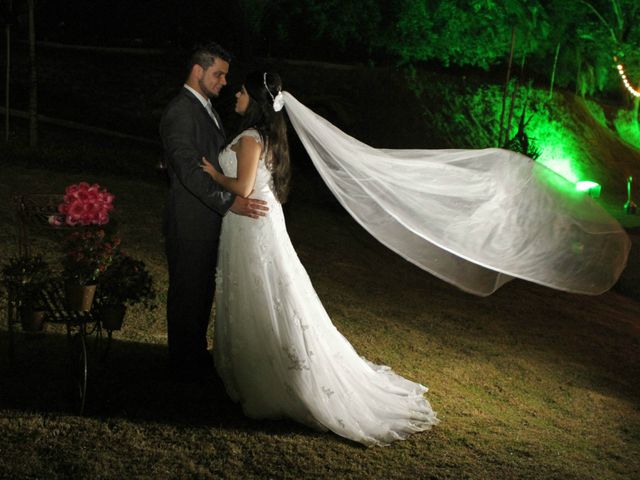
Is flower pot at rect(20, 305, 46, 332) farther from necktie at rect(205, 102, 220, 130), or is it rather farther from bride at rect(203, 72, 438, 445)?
necktie at rect(205, 102, 220, 130)

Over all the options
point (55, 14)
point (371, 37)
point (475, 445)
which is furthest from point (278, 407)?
point (55, 14)

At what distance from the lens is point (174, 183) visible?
14.1ft

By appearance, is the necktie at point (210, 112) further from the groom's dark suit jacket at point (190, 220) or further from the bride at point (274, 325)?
the bride at point (274, 325)

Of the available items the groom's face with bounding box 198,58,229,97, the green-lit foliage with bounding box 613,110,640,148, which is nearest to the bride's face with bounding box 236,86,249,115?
the groom's face with bounding box 198,58,229,97

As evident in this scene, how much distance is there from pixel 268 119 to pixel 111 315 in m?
1.46

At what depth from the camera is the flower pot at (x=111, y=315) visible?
4.26m

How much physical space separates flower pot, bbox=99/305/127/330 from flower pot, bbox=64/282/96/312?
0.88 feet

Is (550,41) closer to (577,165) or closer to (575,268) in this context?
(577,165)

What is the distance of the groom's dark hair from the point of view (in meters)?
4.21

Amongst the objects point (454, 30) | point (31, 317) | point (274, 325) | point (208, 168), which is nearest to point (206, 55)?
point (208, 168)

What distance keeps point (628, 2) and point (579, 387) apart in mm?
21319

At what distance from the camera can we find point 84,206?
401 centimetres

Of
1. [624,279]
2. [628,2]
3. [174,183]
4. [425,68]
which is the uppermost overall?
[628,2]

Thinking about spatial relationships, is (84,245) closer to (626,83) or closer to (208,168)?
(208,168)
